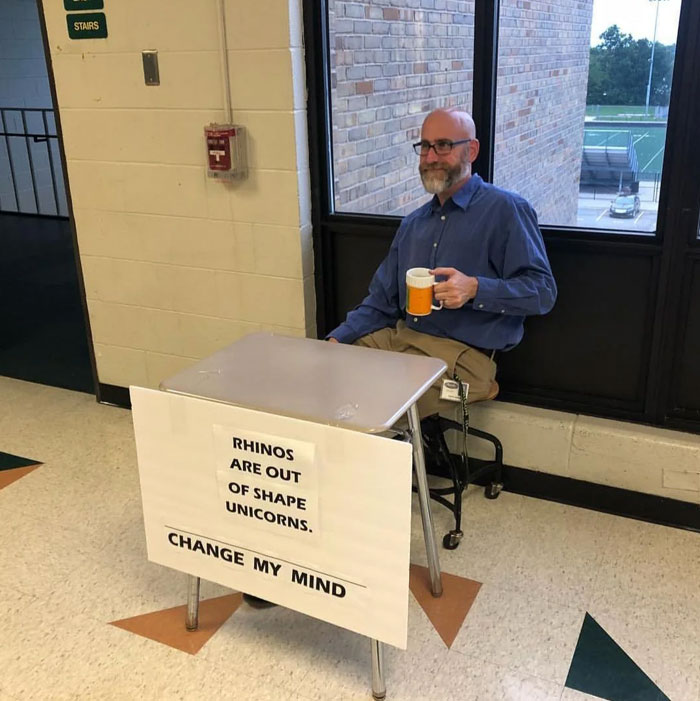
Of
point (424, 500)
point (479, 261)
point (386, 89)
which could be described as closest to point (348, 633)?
point (424, 500)

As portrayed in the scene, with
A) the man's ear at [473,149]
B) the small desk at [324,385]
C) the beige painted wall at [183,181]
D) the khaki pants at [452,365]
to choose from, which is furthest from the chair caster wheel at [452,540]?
the man's ear at [473,149]

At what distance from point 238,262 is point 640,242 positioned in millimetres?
1442

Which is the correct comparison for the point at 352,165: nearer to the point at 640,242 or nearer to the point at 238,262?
the point at 238,262

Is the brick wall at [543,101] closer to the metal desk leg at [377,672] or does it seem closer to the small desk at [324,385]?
the small desk at [324,385]

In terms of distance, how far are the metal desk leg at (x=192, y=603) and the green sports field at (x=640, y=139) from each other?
5.89 ft

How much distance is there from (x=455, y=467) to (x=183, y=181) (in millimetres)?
1480

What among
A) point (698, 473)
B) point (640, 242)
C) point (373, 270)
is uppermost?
point (640, 242)

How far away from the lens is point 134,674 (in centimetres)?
185

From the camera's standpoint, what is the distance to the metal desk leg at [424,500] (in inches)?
72.6

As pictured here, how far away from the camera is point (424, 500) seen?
196 cm

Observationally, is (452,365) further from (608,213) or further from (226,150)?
(226,150)

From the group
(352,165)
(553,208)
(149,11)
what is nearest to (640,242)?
(553,208)

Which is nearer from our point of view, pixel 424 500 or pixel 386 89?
pixel 424 500

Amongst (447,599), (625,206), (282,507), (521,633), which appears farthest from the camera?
(625,206)
